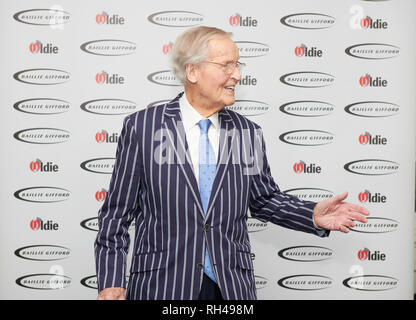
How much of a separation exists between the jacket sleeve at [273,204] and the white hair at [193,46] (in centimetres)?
40

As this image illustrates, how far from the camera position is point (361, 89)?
112 inches

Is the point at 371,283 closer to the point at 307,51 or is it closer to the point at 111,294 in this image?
the point at 307,51

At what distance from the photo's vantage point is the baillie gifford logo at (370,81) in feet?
9.35

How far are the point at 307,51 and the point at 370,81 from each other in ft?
1.45

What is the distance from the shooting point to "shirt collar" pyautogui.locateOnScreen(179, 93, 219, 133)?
1.79m

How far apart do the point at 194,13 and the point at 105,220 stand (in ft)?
5.21

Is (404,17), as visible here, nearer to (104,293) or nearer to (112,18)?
(112,18)

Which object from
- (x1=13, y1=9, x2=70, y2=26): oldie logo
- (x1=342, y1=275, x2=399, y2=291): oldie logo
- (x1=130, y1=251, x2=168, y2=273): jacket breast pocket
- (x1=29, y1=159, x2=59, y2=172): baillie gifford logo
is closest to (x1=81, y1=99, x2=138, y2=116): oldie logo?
(x1=29, y1=159, x2=59, y2=172): baillie gifford logo

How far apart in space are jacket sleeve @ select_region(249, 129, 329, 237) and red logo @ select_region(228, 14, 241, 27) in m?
1.09

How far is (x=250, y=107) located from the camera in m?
2.81

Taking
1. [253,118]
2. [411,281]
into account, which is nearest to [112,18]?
[253,118]

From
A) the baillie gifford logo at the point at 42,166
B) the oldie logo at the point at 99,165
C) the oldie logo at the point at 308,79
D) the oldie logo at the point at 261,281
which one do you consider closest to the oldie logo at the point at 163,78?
the oldie logo at the point at 99,165

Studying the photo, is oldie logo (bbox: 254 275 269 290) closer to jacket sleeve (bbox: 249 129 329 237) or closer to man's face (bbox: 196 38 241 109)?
jacket sleeve (bbox: 249 129 329 237)

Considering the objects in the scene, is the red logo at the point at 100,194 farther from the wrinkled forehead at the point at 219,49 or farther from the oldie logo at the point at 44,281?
the wrinkled forehead at the point at 219,49
